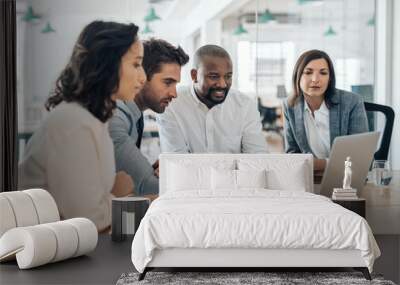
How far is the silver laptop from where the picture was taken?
26.3ft

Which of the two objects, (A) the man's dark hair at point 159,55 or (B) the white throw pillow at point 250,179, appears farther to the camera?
(A) the man's dark hair at point 159,55

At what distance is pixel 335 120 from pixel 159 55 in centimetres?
206

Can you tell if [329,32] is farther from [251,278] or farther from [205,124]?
[251,278]

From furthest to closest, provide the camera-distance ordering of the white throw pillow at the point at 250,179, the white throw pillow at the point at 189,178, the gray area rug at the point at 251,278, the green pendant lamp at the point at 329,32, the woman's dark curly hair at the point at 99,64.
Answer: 1. the green pendant lamp at the point at 329,32
2. the woman's dark curly hair at the point at 99,64
3. the white throw pillow at the point at 189,178
4. the white throw pillow at the point at 250,179
5. the gray area rug at the point at 251,278

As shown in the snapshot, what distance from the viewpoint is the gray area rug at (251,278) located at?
546 cm

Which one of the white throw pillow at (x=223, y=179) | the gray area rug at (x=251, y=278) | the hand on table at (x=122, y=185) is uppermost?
the white throw pillow at (x=223, y=179)

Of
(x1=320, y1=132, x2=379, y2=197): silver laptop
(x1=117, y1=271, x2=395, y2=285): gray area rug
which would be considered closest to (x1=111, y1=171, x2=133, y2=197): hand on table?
(x1=320, y1=132, x2=379, y2=197): silver laptop

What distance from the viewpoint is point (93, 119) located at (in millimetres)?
7996

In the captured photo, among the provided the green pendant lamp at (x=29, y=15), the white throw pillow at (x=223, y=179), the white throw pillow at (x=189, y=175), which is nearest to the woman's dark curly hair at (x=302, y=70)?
the white throw pillow at (x=189, y=175)

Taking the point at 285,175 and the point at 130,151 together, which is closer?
the point at 285,175

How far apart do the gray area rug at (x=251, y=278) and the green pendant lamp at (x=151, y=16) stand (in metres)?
3.18

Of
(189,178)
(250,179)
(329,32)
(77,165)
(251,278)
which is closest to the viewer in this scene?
(251,278)

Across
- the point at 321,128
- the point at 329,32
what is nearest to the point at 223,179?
the point at 321,128

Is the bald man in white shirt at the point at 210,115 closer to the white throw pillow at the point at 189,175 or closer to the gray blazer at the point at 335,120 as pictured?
the gray blazer at the point at 335,120
